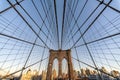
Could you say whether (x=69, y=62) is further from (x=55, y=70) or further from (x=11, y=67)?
(x=11, y=67)

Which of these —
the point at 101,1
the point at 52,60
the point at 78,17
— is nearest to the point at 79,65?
the point at 52,60

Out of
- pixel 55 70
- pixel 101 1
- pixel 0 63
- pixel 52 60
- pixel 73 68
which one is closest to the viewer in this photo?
pixel 101 1

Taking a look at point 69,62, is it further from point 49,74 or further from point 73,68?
point 49,74

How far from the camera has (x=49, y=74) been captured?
14039mm

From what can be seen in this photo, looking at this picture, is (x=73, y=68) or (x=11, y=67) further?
(x=73, y=68)

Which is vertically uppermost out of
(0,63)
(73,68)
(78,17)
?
(78,17)

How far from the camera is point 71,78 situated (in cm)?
1382

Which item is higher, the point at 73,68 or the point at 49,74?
the point at 73,68

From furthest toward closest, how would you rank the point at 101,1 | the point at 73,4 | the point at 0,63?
the point at 73,4 → the point at 0,63 → the point at 101,1

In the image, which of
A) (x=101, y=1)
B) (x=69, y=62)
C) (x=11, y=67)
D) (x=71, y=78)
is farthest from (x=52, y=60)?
(x=101, y=1)

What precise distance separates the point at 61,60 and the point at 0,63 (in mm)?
10079

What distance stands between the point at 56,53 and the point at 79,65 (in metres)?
4.25

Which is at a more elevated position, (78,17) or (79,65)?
(78,17)

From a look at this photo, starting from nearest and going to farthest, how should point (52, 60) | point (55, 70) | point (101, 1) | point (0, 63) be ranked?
point (101, 1) → point (0, 63) → point (52, 60) → point (55, 70)
